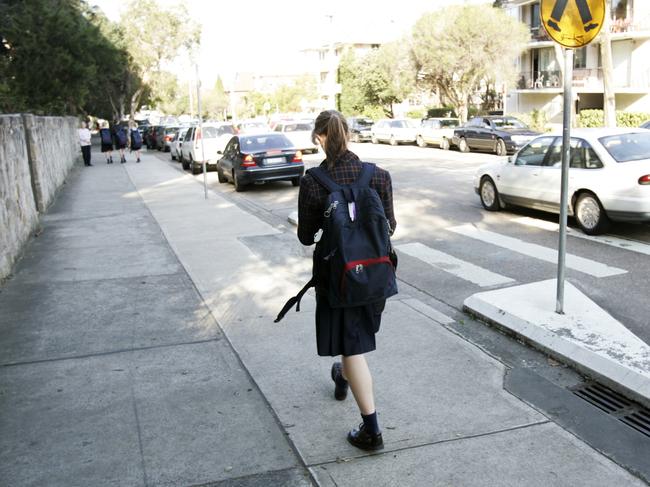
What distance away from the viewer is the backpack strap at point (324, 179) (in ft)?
11.5

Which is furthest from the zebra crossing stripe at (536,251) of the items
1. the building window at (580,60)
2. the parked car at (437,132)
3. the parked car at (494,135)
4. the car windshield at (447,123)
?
the building window at (580,60)

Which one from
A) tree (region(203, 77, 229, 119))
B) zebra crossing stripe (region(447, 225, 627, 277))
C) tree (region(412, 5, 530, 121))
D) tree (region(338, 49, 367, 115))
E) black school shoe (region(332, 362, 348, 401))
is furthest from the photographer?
tree (region(203, 77, 229, 119))

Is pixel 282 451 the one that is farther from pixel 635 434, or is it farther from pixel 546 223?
pixel 546 223

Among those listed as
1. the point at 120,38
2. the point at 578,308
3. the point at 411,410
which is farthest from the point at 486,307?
the point at 120,38

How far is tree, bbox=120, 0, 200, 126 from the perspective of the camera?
1955 inches

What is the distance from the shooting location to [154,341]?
5641 millimetres

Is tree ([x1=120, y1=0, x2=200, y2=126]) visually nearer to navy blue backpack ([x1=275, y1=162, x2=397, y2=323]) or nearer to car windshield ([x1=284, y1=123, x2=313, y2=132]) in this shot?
car windshield ([x1=284, y1=123, x2=313, y2=132])

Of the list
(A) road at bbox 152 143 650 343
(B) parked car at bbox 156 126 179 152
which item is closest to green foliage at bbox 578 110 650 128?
(B) parked car at bbox 156 126 179 152

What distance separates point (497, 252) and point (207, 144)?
51.0 ft

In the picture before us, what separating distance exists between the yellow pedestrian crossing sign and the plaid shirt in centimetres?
252

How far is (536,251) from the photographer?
8.82 metres

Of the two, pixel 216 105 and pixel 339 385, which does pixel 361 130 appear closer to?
pixel 339 385

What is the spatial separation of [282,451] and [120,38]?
47.0 metres

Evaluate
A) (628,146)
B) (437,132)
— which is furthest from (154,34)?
(628,146)
